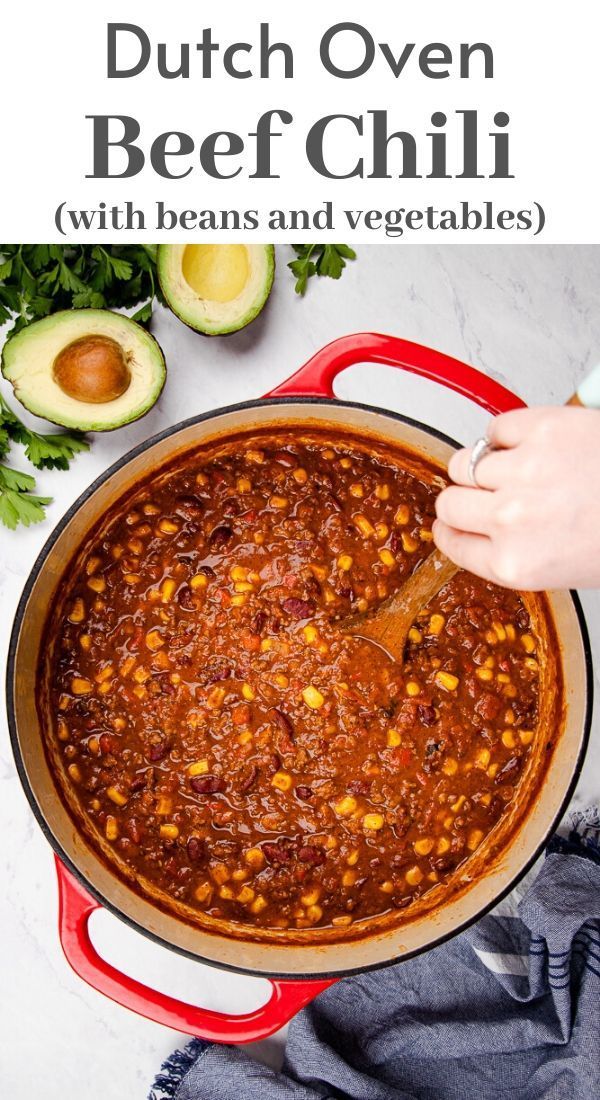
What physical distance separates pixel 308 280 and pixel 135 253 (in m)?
0.49

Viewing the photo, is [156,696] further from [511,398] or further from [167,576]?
[511,398]

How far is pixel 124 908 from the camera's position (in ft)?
7.36

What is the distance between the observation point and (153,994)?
86.8 inches

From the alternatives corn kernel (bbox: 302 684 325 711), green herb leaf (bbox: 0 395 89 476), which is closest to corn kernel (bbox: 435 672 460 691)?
corn kernel (bbox: 302 684 325 711)

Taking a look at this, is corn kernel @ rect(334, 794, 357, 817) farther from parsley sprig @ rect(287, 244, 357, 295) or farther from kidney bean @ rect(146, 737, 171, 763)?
parsley sprig @ rect(287, 244, 357, 295)

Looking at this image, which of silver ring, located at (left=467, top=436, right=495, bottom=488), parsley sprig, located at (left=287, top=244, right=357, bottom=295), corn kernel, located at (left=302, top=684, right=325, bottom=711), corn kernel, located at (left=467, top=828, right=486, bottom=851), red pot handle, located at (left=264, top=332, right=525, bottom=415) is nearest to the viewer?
silver ring, located at (left=467, top=436, right=495, bottom=488)

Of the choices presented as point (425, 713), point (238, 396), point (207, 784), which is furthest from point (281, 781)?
point (238, 396)

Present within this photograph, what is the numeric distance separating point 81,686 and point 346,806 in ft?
2.44

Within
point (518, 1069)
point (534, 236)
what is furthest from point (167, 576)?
point (518, 1069)

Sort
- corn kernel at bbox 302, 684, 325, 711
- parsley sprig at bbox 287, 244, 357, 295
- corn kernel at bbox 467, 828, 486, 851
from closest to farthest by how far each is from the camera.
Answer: corn kernel at bbox 302, 684, 325, 711
corn kernel at bbox 467, 828, 486, 851
parsley sprig at bbox 287, 244, 357, 295

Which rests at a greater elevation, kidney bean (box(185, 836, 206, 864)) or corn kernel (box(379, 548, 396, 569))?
corn kernel (box(379, 548, 396, 569))

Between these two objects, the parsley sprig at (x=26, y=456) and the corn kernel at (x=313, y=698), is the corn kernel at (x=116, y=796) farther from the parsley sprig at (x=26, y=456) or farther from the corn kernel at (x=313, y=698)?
the parsley sprig at (x=26, y=456)

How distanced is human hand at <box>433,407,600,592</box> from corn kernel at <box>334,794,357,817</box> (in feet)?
3.24

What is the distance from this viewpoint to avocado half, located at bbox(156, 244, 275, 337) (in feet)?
7.83
